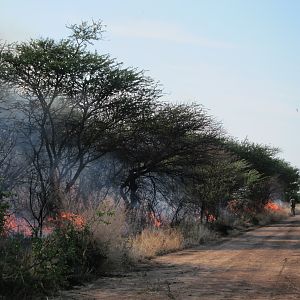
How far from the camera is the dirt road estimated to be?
9.91 m

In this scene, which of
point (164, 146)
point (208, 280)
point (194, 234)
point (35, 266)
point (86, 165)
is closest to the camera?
point (35, 266)

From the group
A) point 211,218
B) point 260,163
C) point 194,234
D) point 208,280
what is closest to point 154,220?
point 194,234

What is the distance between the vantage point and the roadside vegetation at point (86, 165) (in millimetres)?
11758

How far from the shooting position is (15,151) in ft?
61.1

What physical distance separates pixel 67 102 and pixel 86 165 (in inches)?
113

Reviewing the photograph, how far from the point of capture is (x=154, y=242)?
19.1m

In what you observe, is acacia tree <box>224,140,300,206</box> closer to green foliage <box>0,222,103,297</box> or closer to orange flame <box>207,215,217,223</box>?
orange flame <box>207,215,217,223</box>

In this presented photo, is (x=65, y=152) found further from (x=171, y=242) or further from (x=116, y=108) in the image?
(x=171, y=242)

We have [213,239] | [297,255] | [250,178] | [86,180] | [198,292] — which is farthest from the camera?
[250,178]

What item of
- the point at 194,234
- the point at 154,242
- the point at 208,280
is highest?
the point at 154,242

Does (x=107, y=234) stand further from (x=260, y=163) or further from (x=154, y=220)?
(x=260, y=163)

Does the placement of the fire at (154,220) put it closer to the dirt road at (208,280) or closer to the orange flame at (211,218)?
the dirt road at (208,280)

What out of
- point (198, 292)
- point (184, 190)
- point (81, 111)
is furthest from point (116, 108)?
point (198, 292)

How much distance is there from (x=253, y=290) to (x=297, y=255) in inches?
310
